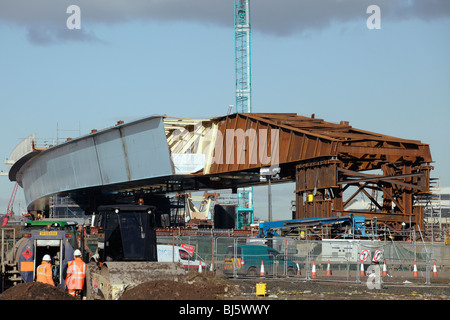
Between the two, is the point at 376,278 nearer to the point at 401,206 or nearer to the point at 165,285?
the point at 165,285

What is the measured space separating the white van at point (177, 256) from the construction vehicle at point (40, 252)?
789cm

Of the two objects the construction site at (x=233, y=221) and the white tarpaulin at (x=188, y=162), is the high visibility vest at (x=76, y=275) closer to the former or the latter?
the construction site at (x=233, y=221)

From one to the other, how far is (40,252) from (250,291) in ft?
22.1

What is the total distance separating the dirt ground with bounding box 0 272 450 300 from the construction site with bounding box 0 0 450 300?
0.16ft

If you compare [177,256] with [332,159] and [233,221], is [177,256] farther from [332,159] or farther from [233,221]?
[233,221]

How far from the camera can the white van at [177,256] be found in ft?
93.5

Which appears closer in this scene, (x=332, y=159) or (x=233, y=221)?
(x=332, y=159)

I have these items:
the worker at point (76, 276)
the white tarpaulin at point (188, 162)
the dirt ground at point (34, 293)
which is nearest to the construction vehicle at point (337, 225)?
the white tarpaulin at point (188, 162)

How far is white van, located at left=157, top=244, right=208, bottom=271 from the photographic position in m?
28.5

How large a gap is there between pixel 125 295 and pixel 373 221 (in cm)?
2989

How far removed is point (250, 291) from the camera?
849 inches

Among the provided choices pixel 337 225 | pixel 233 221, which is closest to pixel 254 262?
pixel 337 225

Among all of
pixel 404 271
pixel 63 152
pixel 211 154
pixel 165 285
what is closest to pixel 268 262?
pixel 404 271

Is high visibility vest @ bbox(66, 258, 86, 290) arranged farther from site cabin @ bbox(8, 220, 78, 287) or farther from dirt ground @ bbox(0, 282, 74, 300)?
dirt ground @ bbox(0, 282, 74, 300)
